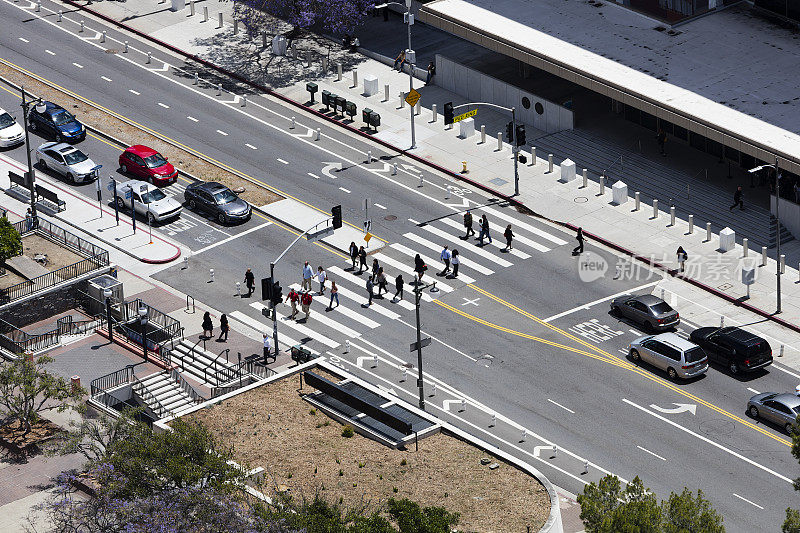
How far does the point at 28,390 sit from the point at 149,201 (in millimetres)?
19869

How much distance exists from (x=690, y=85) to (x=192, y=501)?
39786 mm

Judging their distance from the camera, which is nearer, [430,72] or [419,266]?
[419,266]

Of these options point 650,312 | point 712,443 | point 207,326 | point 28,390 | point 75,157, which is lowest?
point 712,443

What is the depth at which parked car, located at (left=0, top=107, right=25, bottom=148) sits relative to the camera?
266 feet

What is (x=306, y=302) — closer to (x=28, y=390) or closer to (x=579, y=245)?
(x=579, y=245)

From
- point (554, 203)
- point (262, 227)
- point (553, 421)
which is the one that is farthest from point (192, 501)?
point (554, 203)

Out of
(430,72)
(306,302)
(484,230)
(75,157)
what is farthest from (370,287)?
(430,72)

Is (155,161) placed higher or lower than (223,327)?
higher

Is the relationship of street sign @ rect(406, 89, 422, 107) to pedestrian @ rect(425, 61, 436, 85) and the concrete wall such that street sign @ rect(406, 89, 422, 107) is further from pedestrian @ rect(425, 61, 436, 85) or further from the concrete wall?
pedestrian @ rect(425, 61, 436, 85)

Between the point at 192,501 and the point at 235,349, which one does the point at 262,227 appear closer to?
the point at 235,349

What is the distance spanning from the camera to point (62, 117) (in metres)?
81.4

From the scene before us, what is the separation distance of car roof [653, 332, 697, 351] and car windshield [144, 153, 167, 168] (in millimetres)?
27582

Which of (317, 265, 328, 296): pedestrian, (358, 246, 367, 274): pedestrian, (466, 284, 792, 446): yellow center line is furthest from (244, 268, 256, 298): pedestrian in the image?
(466, 284, 792, 446): yellow center line

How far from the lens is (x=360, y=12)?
8875cm
